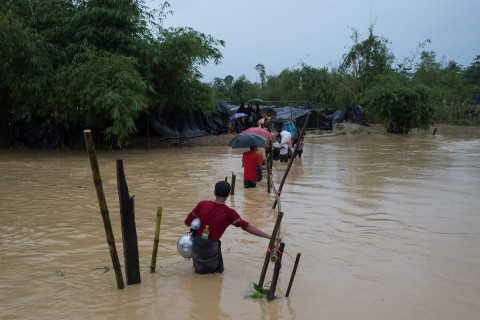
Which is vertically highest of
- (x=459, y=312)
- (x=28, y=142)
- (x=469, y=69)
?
(x=469, y=69)

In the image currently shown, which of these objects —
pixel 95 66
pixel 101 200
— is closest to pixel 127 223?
pixel 101 200

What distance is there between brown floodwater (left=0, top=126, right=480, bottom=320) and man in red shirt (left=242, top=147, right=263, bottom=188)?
0.20 metres

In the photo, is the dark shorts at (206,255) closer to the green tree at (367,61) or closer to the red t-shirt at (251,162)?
the red t-shirt at (251,162)

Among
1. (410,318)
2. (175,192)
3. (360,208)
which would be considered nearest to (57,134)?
(175,192)

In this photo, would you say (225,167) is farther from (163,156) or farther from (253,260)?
(253,260)

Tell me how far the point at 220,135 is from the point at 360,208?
1473 centimetres

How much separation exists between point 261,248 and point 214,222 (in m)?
1.47

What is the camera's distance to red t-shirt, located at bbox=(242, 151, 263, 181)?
9.52 metres

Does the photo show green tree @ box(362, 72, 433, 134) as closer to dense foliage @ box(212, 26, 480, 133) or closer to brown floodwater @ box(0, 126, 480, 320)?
dense foliage @ box(212, 26, 480, 133)

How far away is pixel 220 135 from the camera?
22531 millimetres

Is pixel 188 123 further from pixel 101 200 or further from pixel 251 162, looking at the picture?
pixel 101 200

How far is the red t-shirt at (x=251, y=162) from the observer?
9516 millimetres

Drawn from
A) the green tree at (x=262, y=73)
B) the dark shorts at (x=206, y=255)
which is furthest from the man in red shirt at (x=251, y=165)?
the green tree at (x=262, y=73)

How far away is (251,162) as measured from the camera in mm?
9633
